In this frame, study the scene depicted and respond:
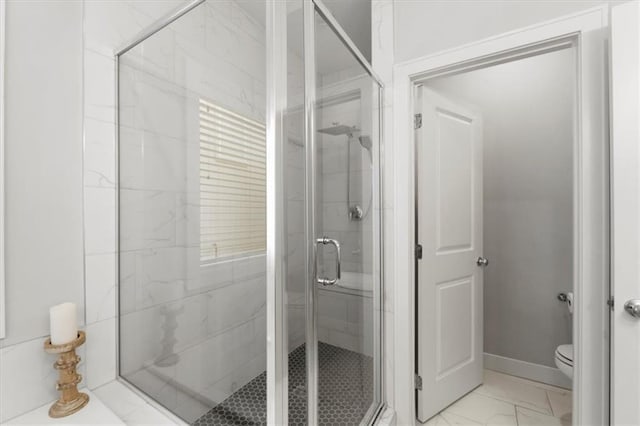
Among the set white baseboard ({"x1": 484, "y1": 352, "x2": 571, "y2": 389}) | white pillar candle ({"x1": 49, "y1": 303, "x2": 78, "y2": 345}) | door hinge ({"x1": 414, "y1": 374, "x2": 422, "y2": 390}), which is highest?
white pillar candle ({"x1": 49, "y1": 303, "x2": 78, "y2": 345})

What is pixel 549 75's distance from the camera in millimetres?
2316

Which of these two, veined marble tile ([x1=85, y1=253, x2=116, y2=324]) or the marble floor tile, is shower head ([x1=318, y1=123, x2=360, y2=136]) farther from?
the marble floor tile

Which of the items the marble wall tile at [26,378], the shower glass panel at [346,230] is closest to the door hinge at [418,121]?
the shower glass panel at [346,230]

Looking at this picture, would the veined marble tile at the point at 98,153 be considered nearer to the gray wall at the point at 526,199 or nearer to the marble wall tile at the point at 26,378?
the marble wall tile at the point at 26,378

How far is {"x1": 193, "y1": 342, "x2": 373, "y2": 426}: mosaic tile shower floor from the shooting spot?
3.05 feet

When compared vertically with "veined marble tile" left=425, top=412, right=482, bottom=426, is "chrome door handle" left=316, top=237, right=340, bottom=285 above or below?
above

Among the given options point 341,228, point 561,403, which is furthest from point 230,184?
point 561,403

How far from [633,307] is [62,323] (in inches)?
83.5

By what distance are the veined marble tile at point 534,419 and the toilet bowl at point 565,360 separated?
0.31m

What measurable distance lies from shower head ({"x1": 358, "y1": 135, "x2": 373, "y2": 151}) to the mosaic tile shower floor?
91 centimetres

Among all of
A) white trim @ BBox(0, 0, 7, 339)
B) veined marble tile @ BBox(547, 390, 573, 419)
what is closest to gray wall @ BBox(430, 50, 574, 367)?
veined marble tile @ BBox(547, 390, 573, 419)

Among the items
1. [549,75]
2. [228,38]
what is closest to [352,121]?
[228,38]

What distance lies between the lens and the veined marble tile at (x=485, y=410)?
73.4 inches

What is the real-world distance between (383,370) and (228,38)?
1.75 m
